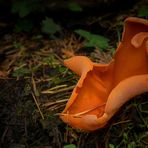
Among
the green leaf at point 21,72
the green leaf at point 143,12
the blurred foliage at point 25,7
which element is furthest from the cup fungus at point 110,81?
the blurred foliage at point 25,7

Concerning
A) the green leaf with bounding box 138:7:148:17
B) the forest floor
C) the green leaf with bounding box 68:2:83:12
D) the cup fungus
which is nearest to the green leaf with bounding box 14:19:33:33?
the forest floor

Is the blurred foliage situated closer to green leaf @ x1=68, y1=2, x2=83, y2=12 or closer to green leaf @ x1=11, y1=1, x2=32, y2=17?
green leaf @ x1=11, y1=1, x2=32, y2=17

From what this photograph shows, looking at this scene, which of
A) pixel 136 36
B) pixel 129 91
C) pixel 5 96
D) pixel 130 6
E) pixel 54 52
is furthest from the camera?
pixel 130 6

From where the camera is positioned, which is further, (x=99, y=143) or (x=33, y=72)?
(x=33, y=72)

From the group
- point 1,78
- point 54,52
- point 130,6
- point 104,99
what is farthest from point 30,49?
point 104,99

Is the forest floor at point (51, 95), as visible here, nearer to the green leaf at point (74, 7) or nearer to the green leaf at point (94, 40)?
the green leaf at point (94, 40)

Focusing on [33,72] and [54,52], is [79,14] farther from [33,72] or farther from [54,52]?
[33,72]
